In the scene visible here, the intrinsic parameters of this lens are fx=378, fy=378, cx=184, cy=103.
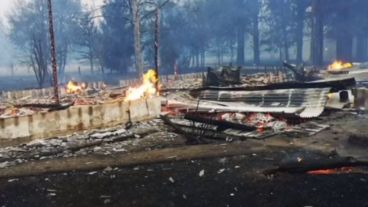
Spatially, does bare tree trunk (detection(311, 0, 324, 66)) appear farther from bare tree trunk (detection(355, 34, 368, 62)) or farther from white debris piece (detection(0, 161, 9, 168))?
white debris piece (detection(0, 161, 9, 168))

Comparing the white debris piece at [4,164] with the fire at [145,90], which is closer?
the white debris piece at [4,164]

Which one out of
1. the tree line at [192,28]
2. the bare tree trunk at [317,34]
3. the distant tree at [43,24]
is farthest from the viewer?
the distant tree at [43,24]

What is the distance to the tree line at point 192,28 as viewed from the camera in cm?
3638

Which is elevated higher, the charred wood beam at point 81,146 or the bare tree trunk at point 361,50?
the bare tree trunk at point 361,50

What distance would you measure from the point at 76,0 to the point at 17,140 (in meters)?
49.2

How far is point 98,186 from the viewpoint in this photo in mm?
7207

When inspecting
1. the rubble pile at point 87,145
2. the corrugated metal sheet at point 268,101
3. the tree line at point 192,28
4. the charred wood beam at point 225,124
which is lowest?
the rubble pile at point 87,145

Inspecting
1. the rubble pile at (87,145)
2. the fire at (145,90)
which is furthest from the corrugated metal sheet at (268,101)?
the rubble pile at (87,145)

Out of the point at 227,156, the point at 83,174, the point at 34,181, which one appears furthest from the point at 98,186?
the point at 227,156

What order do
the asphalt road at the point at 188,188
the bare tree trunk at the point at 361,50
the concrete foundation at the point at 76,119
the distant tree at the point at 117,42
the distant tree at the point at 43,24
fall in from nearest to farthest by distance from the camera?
the asphalt road at the point at 188,188 < the concrete foundation at the point at 76,119 < the distant tree at the point at 117,42 < the bare tree trunk at the point at 361,50 < the distant tree at the point at 43,24

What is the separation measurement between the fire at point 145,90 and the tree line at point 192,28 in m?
16.7

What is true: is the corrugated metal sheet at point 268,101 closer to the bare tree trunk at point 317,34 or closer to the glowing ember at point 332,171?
the glowing ember at point 332,171

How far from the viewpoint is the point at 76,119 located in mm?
11820

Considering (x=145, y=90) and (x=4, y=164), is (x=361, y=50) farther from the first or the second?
(x=4, y=164)
